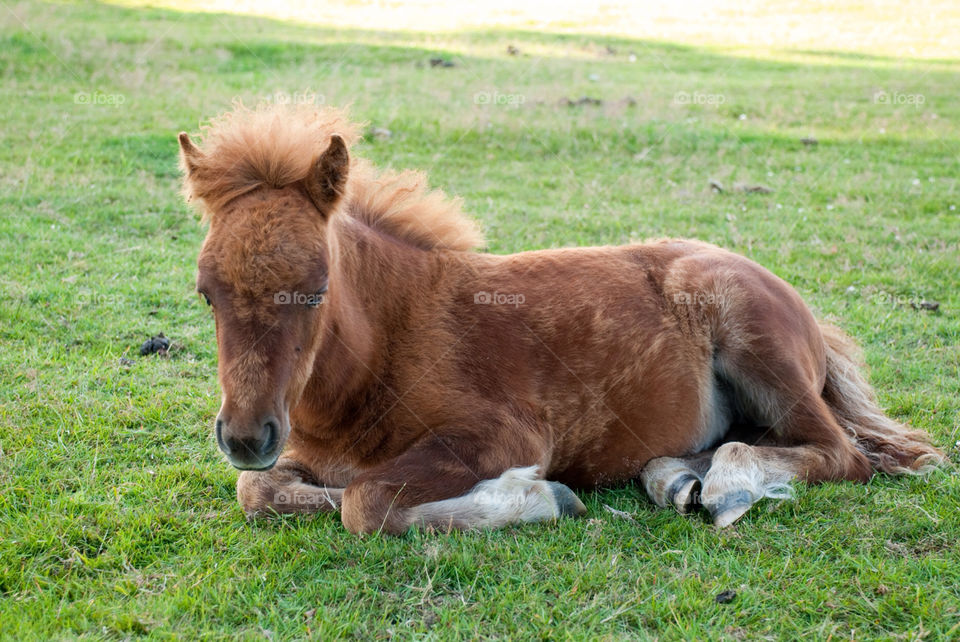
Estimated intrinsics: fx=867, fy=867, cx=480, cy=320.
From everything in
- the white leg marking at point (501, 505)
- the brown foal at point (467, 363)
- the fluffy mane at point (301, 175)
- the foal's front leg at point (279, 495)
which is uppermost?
the fluffy mane at point (301, 175)

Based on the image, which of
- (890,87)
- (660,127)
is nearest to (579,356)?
(660,127)

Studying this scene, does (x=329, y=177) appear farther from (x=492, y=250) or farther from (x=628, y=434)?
(x=492, y=250)

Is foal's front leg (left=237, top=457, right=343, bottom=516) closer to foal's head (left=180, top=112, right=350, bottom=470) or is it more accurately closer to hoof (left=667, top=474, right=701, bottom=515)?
foal's head (left=180, top=112, right=350, bottom=470)

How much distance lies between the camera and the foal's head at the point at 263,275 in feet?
11.9

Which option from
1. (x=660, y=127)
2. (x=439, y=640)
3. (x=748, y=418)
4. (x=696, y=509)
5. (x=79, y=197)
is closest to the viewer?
(x=439, y=640)

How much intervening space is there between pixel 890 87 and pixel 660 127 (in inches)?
286

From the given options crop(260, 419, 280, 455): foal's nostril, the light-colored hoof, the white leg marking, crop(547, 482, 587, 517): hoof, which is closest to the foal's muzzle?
crop(260, 419, 280, 455): foal's nostril

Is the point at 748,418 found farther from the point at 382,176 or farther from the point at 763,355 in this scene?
the point at 382,176

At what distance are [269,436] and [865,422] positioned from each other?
3.81 m

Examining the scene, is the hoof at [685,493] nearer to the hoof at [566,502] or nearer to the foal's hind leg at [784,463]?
the foal's hind leg at [784,463]

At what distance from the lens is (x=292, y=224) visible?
12.8ft

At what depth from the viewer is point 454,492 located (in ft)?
14.3

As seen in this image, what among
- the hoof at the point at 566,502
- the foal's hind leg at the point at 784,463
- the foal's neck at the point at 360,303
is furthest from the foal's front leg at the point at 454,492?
the foal's hind leg at the point at 784,463

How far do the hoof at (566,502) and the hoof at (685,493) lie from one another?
0.49 m
